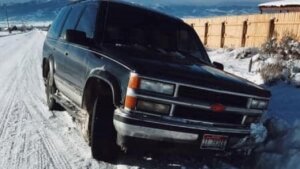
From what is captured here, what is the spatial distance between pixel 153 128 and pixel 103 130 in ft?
2.25

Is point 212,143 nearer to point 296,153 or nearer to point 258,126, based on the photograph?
point 258,126

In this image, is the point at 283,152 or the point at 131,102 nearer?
the point at 131,102

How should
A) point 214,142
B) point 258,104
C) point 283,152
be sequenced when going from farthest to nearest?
point 283,152 → point 258,104 → point 214,142

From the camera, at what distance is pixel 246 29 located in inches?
918

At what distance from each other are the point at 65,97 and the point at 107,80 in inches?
81.0

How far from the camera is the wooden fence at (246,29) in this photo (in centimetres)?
1939

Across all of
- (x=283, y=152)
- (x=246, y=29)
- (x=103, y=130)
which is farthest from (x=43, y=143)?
(x=246, y=29)

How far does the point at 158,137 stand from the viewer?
441cm

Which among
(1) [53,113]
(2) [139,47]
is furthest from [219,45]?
(2) [139,47]

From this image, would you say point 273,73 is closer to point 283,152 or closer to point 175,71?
point 283,152

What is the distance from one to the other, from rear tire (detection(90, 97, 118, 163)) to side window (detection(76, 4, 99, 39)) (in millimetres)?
1255

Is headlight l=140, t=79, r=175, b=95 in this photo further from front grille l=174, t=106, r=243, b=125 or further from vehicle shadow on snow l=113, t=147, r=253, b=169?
vehicle shadow on snow l=113, t=147, r=253, b=169

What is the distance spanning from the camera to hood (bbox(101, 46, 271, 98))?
14.5 ft

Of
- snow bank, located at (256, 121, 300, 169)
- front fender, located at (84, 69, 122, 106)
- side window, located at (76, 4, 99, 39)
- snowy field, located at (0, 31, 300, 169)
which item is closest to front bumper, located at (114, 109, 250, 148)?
front fender, located at (84, 69, 122, 106)
